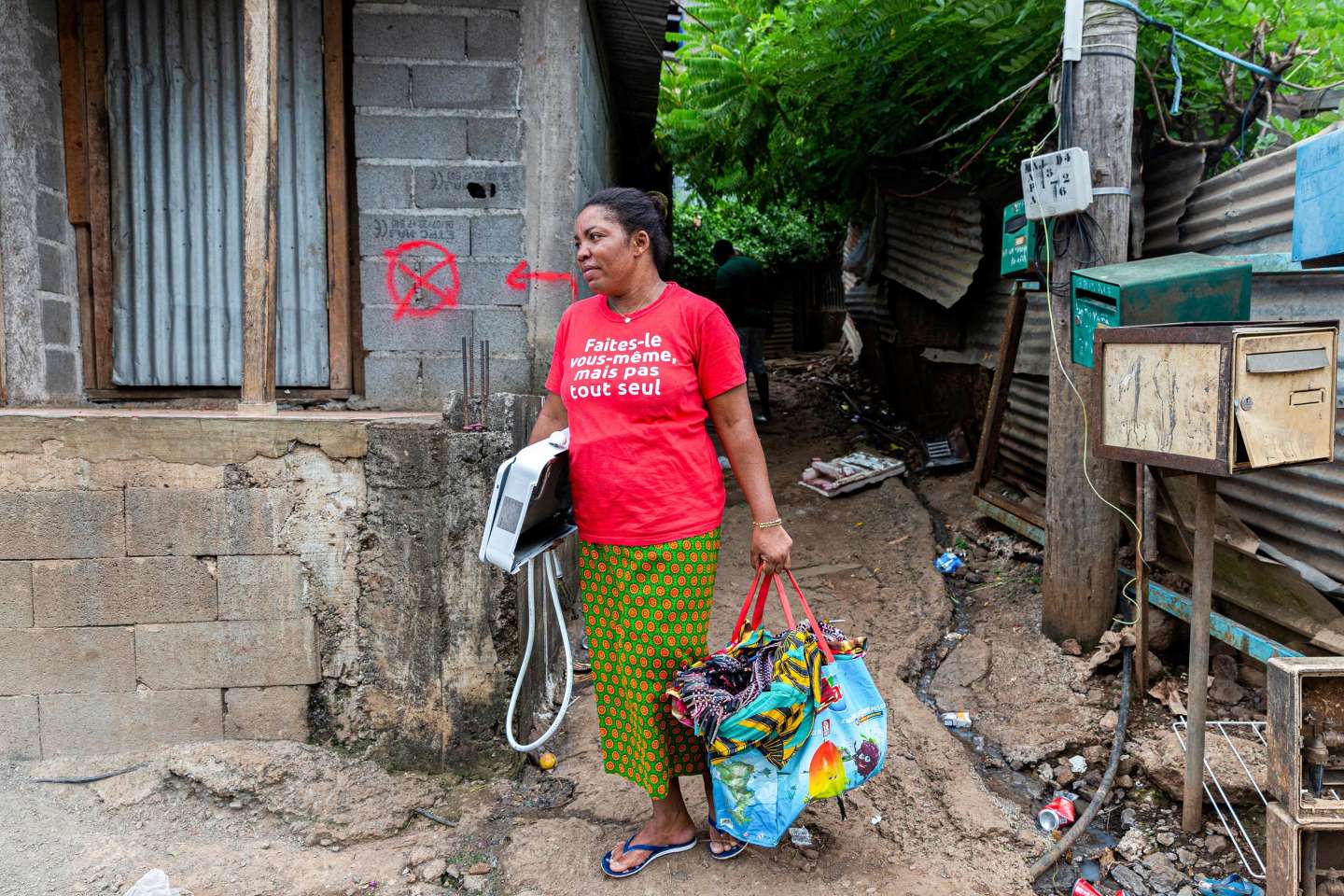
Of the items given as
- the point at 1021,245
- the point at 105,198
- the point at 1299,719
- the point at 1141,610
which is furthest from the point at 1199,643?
the point at 105,198

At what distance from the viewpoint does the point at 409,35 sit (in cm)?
393

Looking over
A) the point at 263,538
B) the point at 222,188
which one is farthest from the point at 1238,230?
the point at 222,188

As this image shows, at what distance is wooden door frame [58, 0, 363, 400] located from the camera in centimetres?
402

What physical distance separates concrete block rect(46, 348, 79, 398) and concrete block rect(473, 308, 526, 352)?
1874mm

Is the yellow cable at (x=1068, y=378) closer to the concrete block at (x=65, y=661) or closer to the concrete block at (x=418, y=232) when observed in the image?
the concrete block at (x=418, y=232)

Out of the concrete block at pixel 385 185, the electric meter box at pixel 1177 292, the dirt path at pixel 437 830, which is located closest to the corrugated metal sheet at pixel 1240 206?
the electric meter box at pixel 1177 292

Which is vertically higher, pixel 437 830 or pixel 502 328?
pixel 502 328

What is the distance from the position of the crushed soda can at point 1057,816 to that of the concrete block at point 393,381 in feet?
9.59

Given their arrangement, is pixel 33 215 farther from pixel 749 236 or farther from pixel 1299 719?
pixel 749 236

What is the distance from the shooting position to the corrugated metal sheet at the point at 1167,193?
433 centimetres

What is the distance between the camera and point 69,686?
127 inches

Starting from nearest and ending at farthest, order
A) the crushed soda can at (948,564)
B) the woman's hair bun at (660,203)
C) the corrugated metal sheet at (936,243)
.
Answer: the woman's hair bun at (660,203)
the crushed soda can at (948,564)
the corrugated metal sheet at (936,243)

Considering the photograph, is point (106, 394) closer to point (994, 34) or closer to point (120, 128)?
point (120, 128)

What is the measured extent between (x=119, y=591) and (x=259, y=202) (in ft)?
4.85
